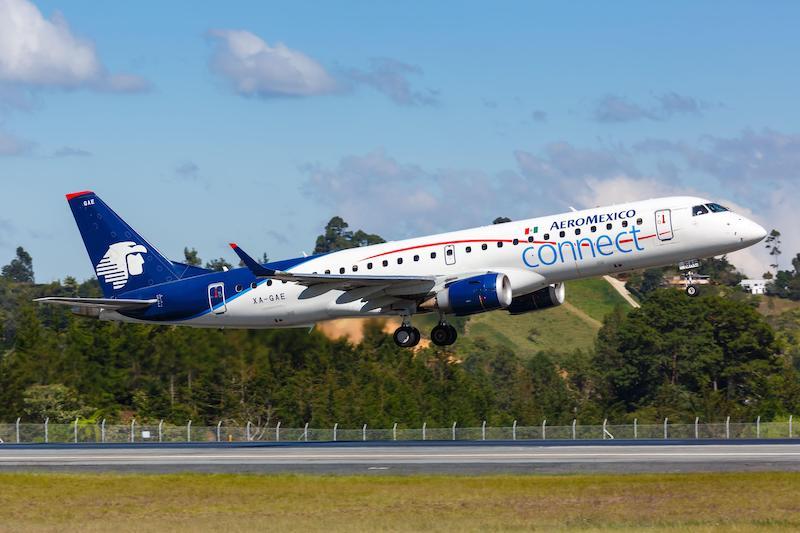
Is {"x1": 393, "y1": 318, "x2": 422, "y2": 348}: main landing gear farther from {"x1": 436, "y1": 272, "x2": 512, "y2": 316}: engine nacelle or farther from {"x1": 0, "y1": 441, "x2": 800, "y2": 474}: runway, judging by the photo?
{"x1": 0, "y1": 441, "x2": 800, "y2": 474}: runway

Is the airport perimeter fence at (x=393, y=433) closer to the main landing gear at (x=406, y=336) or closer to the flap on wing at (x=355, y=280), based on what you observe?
the main landing gear at (x=406, y=336)

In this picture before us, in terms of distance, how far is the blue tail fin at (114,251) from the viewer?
216 ft

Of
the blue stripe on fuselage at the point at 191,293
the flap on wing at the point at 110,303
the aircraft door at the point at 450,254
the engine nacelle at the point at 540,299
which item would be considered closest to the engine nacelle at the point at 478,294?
the aircraft door at the point at 450,254

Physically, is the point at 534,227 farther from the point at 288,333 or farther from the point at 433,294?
the point at 288,333

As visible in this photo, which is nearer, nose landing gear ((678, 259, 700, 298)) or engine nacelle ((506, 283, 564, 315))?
nose landing gear ((678, 259, 700, 298))

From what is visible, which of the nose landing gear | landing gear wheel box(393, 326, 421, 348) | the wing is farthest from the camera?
landing gear wheel box(393, 326, 421, 348)

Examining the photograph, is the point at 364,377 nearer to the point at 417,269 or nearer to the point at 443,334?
the point at 443,334

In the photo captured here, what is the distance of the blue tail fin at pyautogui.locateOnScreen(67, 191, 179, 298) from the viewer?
65.8m

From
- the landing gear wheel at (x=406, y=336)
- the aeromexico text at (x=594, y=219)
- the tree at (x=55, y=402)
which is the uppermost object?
the aeromexico text at (x=594, y=219)

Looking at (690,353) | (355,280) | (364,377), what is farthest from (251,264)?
(690,353)

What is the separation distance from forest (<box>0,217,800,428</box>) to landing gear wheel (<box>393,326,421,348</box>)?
18.3 ft

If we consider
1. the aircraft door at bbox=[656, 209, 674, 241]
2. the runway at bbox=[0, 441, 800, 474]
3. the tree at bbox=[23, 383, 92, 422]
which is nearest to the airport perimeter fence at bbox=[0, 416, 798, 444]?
the tree at bbox=[23, 383, 92, 422]

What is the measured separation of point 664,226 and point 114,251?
28.7 metres

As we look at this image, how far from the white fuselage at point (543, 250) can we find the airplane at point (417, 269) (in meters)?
0.05
